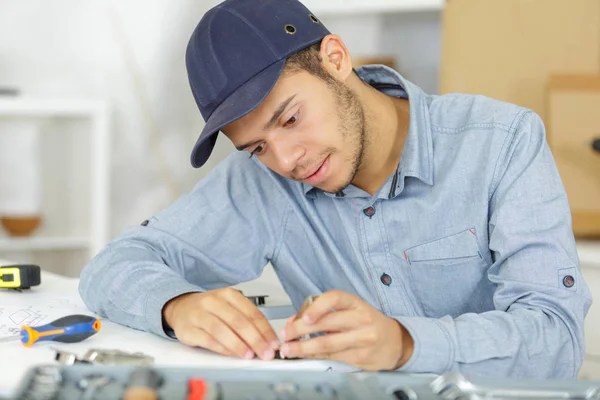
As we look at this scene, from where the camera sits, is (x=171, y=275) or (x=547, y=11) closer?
(x=171, y=275)

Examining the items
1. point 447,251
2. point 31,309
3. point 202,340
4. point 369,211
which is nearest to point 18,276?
point 31,309

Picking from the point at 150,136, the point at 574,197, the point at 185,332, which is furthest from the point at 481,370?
the point at 150,136

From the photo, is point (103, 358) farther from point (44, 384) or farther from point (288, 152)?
point (288, 152)

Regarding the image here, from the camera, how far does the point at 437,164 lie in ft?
4.02

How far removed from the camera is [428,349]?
931mm

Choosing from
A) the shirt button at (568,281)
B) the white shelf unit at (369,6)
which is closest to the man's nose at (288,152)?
the shirt button at (568,281)

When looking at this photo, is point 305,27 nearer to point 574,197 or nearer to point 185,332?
point 185,332

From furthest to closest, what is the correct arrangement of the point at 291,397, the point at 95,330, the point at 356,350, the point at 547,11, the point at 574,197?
the point at 547,11
the point at 574,197
the point at 95,330
the point at 356,350
the point at 291,397

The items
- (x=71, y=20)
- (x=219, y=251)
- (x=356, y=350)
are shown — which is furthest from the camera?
(x=71, y=20)

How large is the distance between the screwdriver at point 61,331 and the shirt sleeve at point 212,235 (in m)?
0.22

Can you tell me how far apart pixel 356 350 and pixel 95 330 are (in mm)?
340

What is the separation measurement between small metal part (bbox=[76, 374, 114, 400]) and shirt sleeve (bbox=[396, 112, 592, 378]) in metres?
0.39

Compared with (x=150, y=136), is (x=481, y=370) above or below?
below

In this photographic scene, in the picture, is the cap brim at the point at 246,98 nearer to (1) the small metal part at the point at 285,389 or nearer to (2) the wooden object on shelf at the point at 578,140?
(1) the small metal part at the point at 285,389
